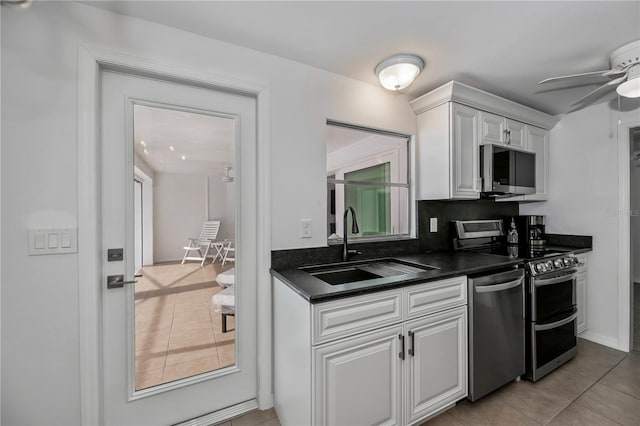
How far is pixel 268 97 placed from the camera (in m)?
1.78

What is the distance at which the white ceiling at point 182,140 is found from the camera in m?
1.58

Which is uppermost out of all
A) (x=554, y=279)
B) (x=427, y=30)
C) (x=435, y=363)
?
(x=427, y=30)

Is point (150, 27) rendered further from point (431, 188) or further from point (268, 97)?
point (431, 188)

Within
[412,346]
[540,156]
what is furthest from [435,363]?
[540,156]

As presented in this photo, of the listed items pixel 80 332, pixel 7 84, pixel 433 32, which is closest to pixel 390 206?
pixel 433 32

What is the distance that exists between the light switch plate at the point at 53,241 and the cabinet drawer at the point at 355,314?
4.02 ft

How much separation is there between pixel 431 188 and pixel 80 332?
244 cm

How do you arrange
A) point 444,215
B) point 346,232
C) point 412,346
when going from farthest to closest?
1. point 444,215
2. point 346,232
3. point 412,346

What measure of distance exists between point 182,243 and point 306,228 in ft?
2.64

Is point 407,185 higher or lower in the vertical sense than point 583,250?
higher

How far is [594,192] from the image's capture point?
264 centimetres

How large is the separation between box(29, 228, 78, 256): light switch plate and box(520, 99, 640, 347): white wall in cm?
403

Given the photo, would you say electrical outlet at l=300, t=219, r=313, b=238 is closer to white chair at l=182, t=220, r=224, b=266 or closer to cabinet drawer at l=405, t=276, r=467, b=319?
white chair at l=182, t=220, r=224, b=266

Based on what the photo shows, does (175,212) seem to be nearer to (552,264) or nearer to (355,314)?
(355,314)
